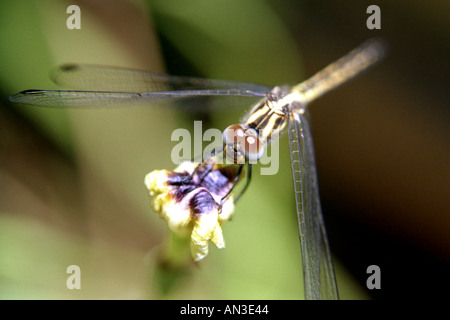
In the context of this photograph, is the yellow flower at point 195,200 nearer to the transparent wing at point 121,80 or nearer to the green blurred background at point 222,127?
the green blurred background at point 222,127

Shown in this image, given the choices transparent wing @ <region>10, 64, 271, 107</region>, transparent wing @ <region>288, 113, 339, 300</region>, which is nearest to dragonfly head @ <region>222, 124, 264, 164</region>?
transparent wing @ <region>288, 113, 339, 300</region>

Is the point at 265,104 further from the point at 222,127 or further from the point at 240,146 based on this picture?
the point at 222,127

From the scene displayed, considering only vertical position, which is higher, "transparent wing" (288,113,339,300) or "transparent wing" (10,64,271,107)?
"transparent wing" (10,64,271,107)

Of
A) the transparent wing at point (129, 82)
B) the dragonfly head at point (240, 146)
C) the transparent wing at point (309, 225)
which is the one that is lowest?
the transparent wing at point (309, 225)

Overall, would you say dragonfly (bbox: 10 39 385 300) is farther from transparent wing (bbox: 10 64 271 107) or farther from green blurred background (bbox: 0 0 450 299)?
green blurred background (bbox: 0 0 450 299)

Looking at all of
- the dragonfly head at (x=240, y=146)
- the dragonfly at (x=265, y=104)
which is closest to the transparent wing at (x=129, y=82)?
the dragonfly at (x=265, y=104)

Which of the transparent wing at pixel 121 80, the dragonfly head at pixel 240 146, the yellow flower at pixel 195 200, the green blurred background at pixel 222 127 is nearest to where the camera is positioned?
the yellow flower at pixel 195 200
